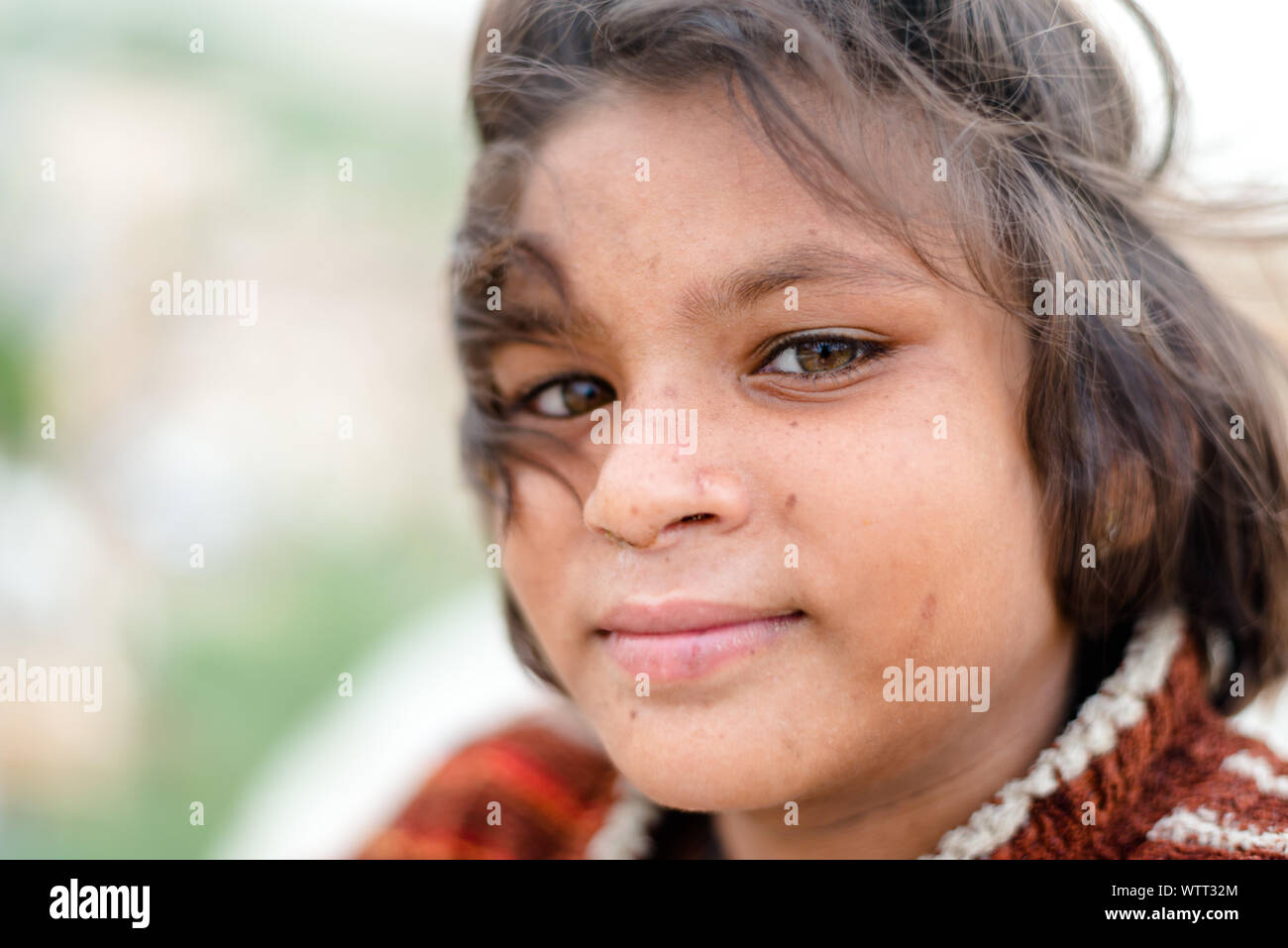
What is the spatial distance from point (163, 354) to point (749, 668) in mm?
1453

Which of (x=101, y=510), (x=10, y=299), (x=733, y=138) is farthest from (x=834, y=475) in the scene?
(x=10, y=299)

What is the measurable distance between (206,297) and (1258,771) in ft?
5.80

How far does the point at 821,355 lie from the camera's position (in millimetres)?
772

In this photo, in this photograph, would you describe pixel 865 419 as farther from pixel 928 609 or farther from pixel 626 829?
pixel 626 829

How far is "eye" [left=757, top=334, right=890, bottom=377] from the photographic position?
0.76 m

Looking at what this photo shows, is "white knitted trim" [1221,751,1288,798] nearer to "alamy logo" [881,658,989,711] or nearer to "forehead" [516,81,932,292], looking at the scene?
"alamy logo" [881,658,989,711]

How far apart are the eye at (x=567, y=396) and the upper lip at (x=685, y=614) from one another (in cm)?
19

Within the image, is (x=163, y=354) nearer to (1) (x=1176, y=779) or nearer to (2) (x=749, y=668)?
(2) (x=749, y=668)

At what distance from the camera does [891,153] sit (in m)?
0.75

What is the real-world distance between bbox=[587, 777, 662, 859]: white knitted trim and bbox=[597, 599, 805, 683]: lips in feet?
1.18

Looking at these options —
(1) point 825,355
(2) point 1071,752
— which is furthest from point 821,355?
(2) point 1071,752

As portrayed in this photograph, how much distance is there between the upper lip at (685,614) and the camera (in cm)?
75

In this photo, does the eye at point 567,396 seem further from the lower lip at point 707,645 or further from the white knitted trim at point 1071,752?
the white knitted trim at point 1071,752
